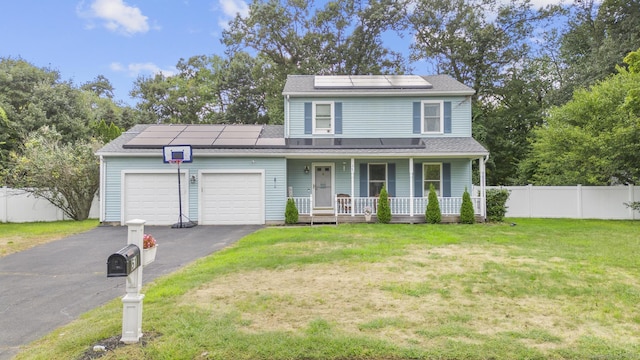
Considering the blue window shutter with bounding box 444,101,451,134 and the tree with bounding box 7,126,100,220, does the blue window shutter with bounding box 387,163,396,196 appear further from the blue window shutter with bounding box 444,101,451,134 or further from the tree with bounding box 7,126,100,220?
the tree with bounding box 7,126,100,220

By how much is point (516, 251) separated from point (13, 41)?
3385 centimetres

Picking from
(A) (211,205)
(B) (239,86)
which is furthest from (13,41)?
(A) (211,205)

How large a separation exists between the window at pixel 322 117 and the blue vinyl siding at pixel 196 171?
2.47m

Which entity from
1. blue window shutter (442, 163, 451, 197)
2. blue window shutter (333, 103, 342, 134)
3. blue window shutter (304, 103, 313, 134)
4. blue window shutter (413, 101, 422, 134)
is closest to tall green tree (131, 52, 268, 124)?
blue window shutter (304, 103, 313, 134)

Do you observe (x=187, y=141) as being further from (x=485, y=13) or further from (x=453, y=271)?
(x=485, y=13)

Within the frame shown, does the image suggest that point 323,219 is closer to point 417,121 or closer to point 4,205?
point 417,121

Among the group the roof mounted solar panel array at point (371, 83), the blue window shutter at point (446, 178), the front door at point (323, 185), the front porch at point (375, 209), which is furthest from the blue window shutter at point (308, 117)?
the blue window shutter at point (446, 178)

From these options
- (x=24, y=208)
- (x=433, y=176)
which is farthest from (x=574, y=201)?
(x=24, y=208)

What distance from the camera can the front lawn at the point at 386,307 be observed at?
3143 millimetres

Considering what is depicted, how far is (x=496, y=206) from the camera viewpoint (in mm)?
13250

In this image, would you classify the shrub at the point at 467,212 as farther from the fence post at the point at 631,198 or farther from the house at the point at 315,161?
the fence post at the point at 631,198

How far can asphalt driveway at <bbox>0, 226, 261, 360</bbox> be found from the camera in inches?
163

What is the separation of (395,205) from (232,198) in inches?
233

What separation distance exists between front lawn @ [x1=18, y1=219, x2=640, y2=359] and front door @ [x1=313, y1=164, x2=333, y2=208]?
254 inches
